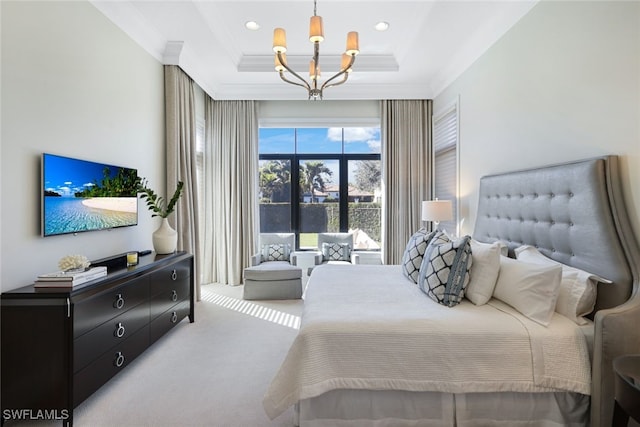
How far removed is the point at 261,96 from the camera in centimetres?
498

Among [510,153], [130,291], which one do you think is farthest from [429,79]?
[130,291]

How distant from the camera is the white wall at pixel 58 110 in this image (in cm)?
193

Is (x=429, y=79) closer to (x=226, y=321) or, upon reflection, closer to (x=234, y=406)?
(x=226, y=321)

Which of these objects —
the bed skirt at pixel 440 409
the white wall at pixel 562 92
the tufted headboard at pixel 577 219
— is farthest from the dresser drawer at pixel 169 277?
the white wall at pixel 562 92

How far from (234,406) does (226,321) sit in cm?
154

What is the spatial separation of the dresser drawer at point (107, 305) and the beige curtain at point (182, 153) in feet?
4.54

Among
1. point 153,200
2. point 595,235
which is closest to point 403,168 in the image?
point 595,235

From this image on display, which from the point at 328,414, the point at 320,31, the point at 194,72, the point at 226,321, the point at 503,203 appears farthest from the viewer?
the point at 194,72

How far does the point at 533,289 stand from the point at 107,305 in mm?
2651

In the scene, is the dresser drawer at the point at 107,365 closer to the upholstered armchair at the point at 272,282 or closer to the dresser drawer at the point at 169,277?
the dresser drawer at the point at 169,277

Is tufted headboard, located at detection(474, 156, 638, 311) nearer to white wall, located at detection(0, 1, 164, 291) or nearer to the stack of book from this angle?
the stack of book

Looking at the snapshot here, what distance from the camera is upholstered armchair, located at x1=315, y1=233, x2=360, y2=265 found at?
4.77m

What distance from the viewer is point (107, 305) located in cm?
211

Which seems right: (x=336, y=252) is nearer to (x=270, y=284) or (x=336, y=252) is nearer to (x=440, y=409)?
(x=270, y=284)
